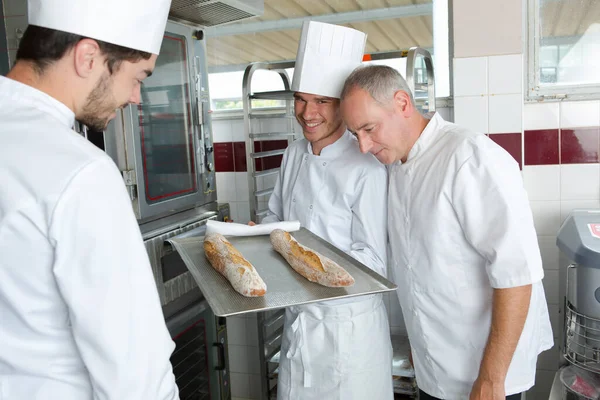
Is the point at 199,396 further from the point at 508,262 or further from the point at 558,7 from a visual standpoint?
the point at 558,7

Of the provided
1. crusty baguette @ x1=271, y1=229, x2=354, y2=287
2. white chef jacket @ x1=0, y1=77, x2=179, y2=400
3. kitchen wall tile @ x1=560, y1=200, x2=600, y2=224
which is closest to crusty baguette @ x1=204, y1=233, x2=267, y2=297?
crusty baguette @ x1=271, y1=229, x2=354, y2=287

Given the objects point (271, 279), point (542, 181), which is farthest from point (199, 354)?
point (542, 181)

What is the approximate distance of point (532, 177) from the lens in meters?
2.62

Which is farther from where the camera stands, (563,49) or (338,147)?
(563,49)

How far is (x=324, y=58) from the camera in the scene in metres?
1.96

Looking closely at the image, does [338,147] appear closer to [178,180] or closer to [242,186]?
[178,180]

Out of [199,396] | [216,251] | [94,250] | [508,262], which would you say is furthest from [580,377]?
[94,250]

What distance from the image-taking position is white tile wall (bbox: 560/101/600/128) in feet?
8.30

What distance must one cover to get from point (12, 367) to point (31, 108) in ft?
1.54

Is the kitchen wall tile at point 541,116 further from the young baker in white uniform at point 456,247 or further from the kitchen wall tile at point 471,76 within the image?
the young baker in white uniform at point 456,247

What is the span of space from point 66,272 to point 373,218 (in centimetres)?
113

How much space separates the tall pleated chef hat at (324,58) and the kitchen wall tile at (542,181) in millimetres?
1182

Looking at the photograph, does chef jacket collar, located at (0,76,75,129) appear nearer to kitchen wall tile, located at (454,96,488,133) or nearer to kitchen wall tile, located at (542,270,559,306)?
kitchen wall tile, located at (454,96,488,133)

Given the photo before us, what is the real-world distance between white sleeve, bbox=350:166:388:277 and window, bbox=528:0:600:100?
121cm
